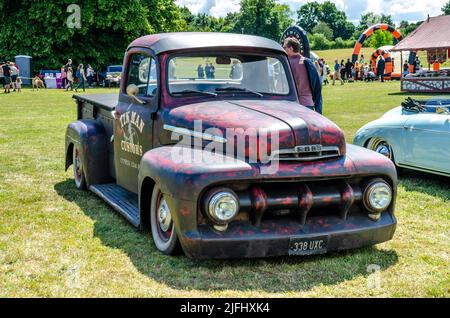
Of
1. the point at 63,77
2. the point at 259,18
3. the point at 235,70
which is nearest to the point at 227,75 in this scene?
the point at 235,70

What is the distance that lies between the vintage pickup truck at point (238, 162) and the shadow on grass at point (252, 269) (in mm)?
152

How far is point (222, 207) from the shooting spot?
4367 mm

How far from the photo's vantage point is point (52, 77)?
3881 cm

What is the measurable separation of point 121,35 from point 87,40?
118 inches

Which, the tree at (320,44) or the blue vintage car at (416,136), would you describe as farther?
the tree at (320,44)

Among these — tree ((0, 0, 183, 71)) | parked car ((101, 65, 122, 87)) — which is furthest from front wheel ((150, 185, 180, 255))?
tree ((0, 0, 183, 71))

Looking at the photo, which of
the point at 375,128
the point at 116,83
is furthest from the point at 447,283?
the point at 116,83

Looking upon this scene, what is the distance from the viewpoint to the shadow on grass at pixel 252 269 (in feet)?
14.2

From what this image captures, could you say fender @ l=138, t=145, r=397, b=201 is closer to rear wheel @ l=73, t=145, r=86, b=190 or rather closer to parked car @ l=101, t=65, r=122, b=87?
rear wheel @ l=73, t=145, r=86, b=190

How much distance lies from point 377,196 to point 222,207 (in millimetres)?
1356

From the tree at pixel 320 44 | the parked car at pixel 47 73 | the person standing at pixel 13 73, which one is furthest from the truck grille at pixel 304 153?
the tree at pixel 320 44

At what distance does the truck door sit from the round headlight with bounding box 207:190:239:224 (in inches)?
58.7

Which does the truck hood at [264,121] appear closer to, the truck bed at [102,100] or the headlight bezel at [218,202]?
the headlight bezel at [218,202]

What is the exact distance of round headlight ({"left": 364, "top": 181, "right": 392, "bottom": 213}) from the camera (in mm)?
4820
